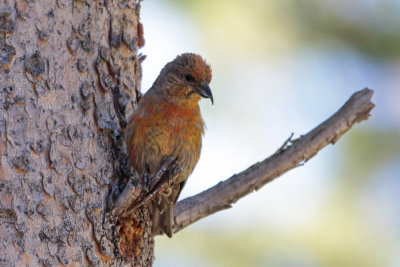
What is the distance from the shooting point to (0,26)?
2990 mm

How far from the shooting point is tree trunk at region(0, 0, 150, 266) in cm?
282

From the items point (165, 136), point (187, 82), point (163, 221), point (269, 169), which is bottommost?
Result: point (163, 221)

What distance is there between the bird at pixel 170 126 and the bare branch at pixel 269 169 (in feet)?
0.41

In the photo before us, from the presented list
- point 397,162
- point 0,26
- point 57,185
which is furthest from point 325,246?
point 0,26

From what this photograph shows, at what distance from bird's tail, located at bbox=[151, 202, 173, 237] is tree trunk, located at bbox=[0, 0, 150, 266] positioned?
5.0 inches

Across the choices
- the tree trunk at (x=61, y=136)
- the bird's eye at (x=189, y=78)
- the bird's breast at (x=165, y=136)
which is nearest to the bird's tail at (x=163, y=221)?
the tree trunk at (x=61, y=136)

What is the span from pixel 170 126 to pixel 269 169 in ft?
2.13

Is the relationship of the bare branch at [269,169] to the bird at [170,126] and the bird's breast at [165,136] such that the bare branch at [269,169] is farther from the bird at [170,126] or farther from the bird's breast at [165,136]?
the bird's breast at [165,136]

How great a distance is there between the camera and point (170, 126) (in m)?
3.84

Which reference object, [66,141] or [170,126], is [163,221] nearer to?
[170,126]

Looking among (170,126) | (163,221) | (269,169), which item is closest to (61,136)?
(163,221)

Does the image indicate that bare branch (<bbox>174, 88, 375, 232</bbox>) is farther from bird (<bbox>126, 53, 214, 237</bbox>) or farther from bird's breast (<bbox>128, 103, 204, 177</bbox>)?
bird's breast (<bbox>128, 103, 204, 177</bbox>)

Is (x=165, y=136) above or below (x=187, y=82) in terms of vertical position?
below

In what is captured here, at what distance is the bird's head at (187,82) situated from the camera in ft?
13.1
